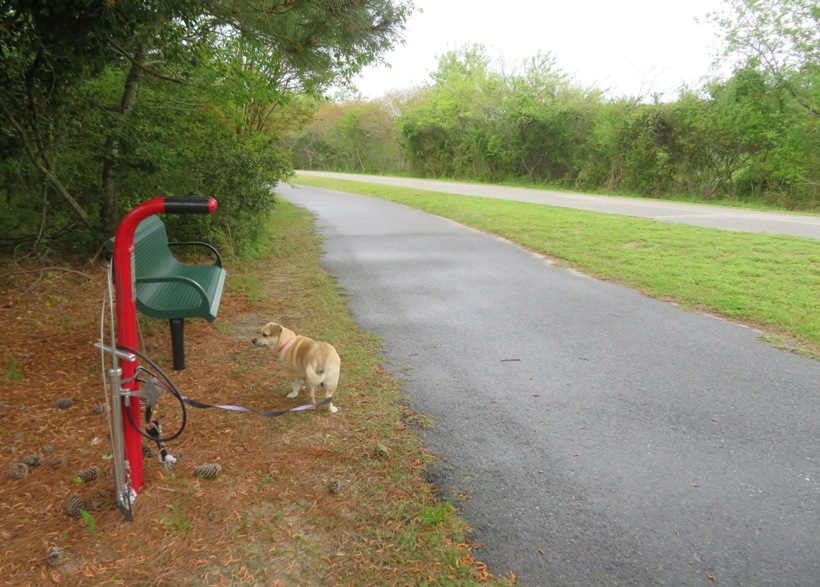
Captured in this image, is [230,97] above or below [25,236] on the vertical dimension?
above

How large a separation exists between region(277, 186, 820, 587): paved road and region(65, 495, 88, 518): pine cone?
180 centimetres

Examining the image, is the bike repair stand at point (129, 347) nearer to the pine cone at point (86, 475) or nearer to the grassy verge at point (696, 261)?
the pine cone at point (86, 475)

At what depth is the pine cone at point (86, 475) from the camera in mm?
2784

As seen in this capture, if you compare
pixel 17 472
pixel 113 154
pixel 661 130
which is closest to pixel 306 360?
pixel 17 472

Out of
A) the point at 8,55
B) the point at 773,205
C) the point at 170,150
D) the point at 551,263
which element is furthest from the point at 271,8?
the point at 773,205

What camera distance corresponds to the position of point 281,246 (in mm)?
10461

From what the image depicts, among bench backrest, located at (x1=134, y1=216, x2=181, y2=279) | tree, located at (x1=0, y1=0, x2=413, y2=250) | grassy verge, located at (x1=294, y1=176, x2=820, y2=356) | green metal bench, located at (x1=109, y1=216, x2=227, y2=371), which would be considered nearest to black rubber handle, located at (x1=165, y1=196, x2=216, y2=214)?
green metal bench, located at (x1=109, y1=216, x2=227, y2=371)

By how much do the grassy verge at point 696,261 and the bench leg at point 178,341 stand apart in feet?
18.4

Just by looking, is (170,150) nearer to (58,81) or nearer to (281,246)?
(58,81)

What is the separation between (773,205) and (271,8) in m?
21.2

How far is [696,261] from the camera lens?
343 inches

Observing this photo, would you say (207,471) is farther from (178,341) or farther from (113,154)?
(113,154)

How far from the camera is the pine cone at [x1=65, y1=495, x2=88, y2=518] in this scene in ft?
8.29

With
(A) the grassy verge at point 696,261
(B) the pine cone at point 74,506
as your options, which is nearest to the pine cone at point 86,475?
(B) the pine cone at point 74,506
